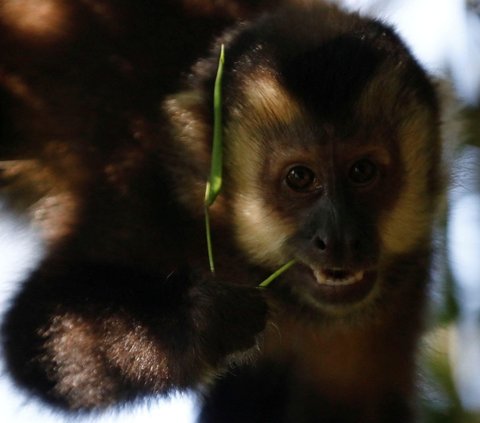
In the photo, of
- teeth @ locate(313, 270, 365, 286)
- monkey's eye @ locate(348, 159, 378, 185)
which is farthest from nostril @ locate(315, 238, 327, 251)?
monkey's eye @ locate(348, 159, 378, 185)

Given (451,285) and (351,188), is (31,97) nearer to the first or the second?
(351,188)

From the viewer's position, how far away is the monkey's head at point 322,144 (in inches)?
104

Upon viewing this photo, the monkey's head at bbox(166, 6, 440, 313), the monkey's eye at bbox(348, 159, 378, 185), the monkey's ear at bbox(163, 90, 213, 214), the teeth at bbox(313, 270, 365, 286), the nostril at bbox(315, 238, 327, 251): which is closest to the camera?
the nostril at bbox(315, 238, 327, 251)

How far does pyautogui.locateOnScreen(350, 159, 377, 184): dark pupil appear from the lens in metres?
2.74

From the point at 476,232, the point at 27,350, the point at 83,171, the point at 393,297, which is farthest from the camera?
the point at 393,297

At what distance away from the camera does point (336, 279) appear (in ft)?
8.47

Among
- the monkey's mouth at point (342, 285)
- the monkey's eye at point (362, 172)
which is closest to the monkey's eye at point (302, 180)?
the monkey's eye at point (362, 172)

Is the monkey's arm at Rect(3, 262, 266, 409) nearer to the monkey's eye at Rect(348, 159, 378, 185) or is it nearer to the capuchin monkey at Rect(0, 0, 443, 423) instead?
the capuchin monkey at Rect(0, 0, 443, 423)

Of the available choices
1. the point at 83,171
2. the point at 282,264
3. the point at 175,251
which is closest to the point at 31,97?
the point at 83,171

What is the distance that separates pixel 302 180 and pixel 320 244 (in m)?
0.37

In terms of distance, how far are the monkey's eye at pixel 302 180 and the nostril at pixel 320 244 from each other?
304mm

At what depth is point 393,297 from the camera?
10.2ft

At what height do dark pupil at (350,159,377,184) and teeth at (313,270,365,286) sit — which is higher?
dark pupil at (350,159,377,184)

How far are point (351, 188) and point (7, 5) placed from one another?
4.64ft
